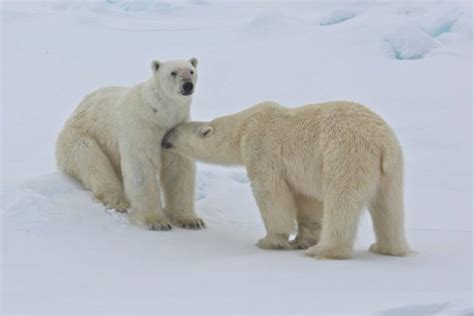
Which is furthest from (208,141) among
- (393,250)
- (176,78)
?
(393,250)

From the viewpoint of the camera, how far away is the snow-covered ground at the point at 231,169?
396cm

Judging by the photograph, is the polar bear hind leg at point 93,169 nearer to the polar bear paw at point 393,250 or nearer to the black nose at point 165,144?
the black nose at point 165,144

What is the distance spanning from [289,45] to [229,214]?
8134mm

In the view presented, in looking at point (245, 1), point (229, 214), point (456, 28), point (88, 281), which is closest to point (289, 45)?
point (456, 28)

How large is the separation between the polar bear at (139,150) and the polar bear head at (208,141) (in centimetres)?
11

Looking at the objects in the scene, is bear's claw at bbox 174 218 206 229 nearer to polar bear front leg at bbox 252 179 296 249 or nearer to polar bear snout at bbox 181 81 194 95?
polar bear front leg at bbox 252 179 296 249

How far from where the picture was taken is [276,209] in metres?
5.11

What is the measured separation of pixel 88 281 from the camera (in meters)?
4.32

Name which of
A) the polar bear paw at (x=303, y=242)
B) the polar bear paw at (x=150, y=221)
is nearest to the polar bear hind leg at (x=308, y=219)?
the polar bear paw at (x=303, y=242)

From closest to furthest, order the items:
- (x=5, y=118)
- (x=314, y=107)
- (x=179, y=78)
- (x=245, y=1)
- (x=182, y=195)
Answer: (x=314, y=107)
(x=179, y=78)
(x=182, y=195)
(x=5, y=118)
(x=245, y=1)

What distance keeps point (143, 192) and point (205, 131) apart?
0.67 metres

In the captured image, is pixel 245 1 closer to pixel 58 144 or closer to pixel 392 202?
pixel 58 144

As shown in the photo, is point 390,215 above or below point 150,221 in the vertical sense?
above

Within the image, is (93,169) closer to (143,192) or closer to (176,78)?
(143,192)
